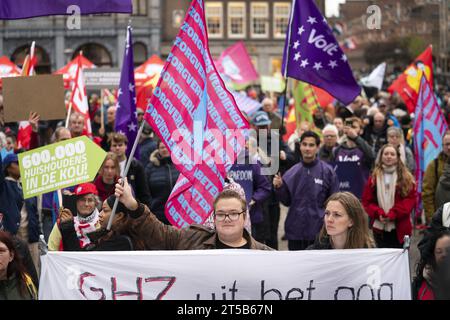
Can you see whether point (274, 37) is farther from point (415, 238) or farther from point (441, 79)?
point (415, 238)

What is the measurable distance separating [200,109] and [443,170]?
113 inches

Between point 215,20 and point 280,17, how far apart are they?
4.17m

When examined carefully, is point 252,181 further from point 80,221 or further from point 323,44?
point 80,221

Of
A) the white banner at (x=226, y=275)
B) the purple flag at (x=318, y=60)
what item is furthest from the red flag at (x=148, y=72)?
the white banner at (x=226, y=275)

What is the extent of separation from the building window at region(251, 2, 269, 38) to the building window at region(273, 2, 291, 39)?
0.51m

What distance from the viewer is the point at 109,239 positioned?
5.43 metres

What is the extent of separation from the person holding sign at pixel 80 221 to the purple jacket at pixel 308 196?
85.3 inches

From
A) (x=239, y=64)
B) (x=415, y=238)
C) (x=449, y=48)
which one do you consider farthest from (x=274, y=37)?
(x=415, y=238)

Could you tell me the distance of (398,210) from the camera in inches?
320

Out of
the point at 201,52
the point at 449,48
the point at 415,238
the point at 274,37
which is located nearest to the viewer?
the point at 201,52

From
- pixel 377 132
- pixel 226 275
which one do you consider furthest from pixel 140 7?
pixel 226 275

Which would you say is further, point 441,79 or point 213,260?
point 441,79

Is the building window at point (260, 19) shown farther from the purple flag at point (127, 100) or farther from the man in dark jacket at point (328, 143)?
the purple flag at point (127, 100)

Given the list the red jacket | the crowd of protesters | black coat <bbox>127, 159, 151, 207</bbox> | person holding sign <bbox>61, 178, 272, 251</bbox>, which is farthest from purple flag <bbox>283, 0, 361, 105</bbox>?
person holding sign <bbox>61, 178, 272, 251</bbox>
